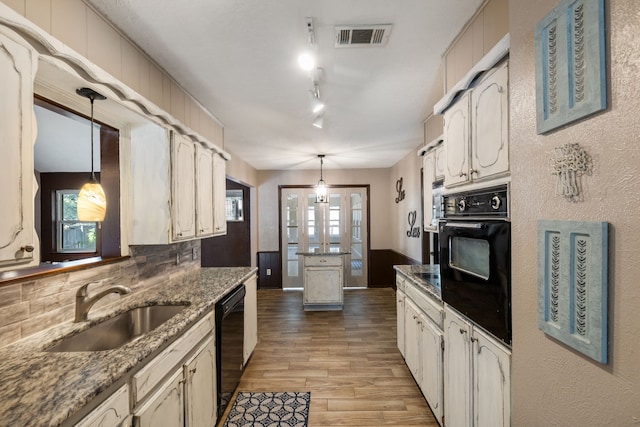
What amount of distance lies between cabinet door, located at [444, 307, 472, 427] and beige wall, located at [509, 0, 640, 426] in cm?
46

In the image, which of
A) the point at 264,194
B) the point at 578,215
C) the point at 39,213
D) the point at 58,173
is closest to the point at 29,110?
the point at 578,215

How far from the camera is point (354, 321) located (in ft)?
13.7

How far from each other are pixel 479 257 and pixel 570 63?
0.91 metres

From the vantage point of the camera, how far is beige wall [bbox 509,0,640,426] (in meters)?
0.69

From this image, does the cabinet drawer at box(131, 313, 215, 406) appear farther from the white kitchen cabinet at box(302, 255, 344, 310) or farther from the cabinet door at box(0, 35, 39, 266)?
the white kitchen cabinet at box(302, 255, 344, 310)

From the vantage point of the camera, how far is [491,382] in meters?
1.37

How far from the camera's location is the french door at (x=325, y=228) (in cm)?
612

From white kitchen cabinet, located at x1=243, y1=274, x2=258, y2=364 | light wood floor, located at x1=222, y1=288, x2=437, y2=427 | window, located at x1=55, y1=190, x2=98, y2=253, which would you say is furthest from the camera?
window, located at x1=55, y1=190, x2=98, y2=253

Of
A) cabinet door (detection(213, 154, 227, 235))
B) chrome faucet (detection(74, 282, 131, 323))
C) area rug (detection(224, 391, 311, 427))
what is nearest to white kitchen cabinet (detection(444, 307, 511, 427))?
area rug (detection(224, 391, 311, 427))

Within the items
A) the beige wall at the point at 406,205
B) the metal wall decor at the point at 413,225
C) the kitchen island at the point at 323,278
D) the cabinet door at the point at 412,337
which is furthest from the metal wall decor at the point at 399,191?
the cabinet door at the point at 412,337

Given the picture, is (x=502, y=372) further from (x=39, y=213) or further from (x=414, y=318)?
(x=39, y=213)

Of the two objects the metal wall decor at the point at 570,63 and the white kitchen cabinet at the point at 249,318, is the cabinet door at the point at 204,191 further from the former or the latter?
the metal wall decor at the point at 570,63

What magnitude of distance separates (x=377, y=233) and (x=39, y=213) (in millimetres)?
5710

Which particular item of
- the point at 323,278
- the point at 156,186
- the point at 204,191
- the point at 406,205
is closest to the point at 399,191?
the point at 406,205
